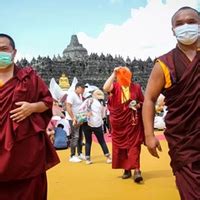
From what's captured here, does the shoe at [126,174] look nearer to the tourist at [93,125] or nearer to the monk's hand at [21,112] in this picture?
the tourist at [93,125]

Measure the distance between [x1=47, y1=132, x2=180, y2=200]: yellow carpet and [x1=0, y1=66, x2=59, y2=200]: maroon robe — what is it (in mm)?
1817

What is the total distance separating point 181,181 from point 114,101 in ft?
11.6

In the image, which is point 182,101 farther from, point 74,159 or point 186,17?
point 74,159

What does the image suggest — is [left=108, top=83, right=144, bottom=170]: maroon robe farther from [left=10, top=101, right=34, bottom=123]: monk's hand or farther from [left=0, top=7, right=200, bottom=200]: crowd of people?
[left=10, top=101, right=34, bottom=123]: monk's hand

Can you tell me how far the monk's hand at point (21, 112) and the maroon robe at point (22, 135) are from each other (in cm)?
3

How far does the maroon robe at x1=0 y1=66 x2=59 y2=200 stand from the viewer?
3.20 metres

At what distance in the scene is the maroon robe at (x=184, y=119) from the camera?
286cm

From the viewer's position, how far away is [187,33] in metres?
3.07

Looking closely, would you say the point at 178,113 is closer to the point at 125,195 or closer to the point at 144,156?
the point at 125,195

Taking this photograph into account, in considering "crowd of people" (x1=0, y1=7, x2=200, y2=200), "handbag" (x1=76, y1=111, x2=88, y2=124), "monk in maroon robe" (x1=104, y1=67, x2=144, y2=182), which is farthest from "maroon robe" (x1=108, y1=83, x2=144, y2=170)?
"crowd of people" (x1=0, y1=7, x2=200, y2=200)

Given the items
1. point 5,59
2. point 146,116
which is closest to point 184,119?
point 146,116

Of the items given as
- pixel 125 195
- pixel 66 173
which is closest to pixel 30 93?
pixel 125 195

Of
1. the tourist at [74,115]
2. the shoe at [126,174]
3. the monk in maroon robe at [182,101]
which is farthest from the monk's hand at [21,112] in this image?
the tourist at [74,115]

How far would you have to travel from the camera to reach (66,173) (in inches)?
273
